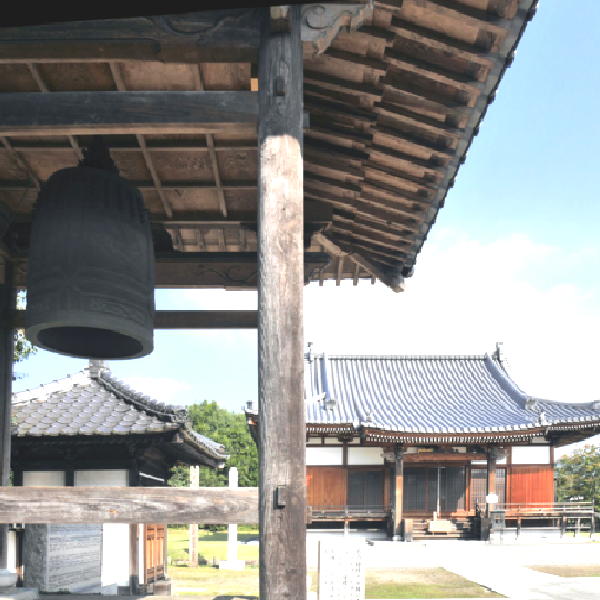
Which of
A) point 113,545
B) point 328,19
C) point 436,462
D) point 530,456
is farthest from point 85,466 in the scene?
point 530,456

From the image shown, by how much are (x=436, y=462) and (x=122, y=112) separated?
23534 millimetres

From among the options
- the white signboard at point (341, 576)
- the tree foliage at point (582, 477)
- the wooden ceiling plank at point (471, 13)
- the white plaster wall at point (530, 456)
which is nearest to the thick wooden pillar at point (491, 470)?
the white plaster wall at point (530, 456)

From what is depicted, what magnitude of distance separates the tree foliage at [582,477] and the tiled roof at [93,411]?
90.4ft

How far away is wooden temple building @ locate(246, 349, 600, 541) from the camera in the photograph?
23.8 metres

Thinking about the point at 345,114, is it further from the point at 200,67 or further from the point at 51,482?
the point at 51,482


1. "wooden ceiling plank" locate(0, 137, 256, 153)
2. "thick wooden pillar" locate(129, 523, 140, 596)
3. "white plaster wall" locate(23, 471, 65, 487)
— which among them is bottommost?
"thick wooden pillar" locate(129, 523, 140, 596)

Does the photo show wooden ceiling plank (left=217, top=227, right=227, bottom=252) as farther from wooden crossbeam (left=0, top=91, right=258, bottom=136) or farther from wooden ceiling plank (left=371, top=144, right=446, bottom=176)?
wooden crossbeam (left=0, top=91, right=258, bottom=136)

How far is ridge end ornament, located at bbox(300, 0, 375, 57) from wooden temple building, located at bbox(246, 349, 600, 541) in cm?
2040

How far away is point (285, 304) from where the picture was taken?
318 cm

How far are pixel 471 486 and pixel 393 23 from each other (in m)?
23.6

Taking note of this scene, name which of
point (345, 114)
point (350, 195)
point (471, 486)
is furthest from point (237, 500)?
point (471, 486)

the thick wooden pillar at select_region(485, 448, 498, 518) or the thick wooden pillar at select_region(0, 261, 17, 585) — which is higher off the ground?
the thick wooden pillar at select_region(0, 261, 17, 585)

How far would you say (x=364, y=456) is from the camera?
25.1 m

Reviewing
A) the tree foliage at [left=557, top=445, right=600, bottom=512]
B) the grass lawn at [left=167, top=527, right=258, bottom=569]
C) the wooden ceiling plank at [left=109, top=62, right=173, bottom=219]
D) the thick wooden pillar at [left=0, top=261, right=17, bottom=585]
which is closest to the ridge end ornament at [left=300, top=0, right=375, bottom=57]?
the wooden ceiling plank at [left=109, top=62, right=173, bottom=219]
